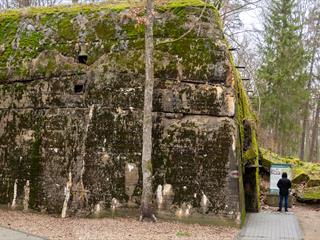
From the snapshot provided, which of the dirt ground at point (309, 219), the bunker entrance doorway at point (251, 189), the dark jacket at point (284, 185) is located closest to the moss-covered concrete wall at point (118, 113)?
the bunker entrance doorway at point (251, 189)

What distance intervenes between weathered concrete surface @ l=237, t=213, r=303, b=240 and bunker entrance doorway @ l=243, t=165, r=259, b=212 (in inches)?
20.1

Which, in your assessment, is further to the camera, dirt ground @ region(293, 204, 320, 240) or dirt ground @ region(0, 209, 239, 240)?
dirt ground @ region(293, 204, 320, 240)

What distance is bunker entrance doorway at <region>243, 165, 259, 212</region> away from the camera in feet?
52.1

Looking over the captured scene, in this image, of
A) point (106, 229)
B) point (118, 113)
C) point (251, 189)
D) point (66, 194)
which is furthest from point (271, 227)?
point (66, 194)

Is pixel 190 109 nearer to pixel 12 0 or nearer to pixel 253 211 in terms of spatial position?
pixel 253 211

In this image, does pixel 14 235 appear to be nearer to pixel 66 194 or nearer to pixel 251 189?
pixel 66 194

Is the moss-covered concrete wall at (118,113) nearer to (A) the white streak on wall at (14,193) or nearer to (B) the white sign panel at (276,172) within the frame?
(A) the white streak on wall at (14,193)

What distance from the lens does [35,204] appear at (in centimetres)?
1369

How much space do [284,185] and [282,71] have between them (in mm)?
19751

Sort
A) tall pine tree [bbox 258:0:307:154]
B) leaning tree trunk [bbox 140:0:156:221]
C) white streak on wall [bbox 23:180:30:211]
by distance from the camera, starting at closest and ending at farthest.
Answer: leaning tree trunk [bbox 140:0:156:221] → white streak on wall [bbox 23:180:30:211] → tall pine tree [bbox 258:0:307:154]

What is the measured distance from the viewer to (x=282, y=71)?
115ft

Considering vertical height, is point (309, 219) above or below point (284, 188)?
below

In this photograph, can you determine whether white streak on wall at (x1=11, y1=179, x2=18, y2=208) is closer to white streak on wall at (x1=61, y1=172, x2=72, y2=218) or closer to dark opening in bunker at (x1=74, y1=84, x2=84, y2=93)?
white streak on wall at (x1=61, y1=172, x2=72, y2=218)

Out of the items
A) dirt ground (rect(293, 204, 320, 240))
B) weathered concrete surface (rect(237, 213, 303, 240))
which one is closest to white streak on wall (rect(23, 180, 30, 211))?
weathered concrete surface (rect(237, 213, 303, 240))
